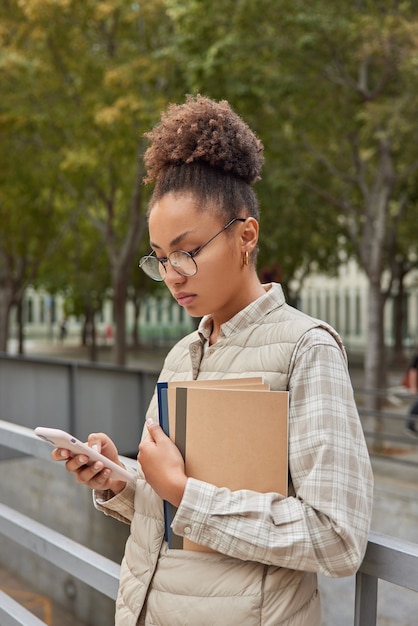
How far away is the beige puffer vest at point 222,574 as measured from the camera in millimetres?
1626

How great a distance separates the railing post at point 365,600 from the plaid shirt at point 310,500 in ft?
0.82

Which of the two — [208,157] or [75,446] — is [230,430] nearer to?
[75,446]

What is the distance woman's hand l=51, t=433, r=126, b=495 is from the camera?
70.2 inches

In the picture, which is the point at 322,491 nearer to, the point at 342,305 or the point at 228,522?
the point at 228,522

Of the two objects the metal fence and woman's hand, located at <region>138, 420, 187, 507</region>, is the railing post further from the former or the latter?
the metal fence

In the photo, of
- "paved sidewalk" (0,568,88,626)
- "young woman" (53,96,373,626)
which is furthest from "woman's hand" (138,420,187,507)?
"paved sidewalk" (0,568,88,626)

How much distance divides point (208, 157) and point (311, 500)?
77cm

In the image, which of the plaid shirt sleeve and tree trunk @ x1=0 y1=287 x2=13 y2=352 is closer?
the plaid shirt sleeve

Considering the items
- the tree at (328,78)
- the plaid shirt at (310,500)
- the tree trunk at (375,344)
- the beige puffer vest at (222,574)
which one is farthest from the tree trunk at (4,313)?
the plaid shirt at (310,500)

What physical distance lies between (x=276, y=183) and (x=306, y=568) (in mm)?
14800

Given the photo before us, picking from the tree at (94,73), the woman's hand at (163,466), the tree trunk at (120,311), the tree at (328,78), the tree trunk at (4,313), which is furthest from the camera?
the tree trunk at (4,313)

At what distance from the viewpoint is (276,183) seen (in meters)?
15.9

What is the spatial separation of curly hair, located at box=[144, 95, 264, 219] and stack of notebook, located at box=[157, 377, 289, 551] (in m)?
0.40

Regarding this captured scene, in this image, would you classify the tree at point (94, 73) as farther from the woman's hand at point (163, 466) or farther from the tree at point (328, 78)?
the woman's hand at point (163, 466)
